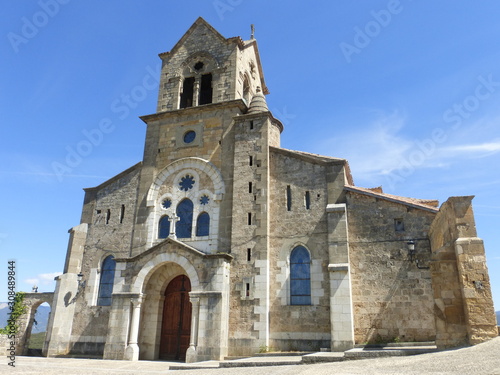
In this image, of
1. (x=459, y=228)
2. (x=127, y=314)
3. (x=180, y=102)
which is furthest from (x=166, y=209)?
(x=459, y=228)

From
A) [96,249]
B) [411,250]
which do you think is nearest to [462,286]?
[411,250]

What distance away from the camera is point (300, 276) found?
16672 mm

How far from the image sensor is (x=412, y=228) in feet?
52.5

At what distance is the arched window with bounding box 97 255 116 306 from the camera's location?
19078 millimetres

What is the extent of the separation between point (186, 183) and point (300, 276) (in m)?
7.32

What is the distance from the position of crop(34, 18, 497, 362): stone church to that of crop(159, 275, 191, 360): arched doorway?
50mm

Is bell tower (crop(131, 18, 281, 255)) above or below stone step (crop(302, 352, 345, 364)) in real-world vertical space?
above

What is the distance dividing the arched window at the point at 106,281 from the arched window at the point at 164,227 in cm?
263

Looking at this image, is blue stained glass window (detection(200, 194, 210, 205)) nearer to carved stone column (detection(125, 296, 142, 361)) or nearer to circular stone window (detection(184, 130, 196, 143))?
circular stone window (detection(184, 130, 196, 143))

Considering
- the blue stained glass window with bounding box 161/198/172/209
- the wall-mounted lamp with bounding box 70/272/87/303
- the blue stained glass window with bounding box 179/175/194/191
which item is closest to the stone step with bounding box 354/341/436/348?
the blue stained glass window with bounding box 179/175/194/191

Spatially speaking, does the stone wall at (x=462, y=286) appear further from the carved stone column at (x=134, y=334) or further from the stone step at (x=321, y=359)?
the carved stone column at (x=134, y=334)

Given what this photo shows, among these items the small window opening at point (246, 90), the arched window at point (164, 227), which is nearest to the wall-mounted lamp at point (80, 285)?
the arched window at point (164, 227)

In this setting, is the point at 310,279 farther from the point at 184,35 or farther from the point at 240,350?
the point at 184,35

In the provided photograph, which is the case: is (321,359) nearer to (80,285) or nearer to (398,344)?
(398,344)
